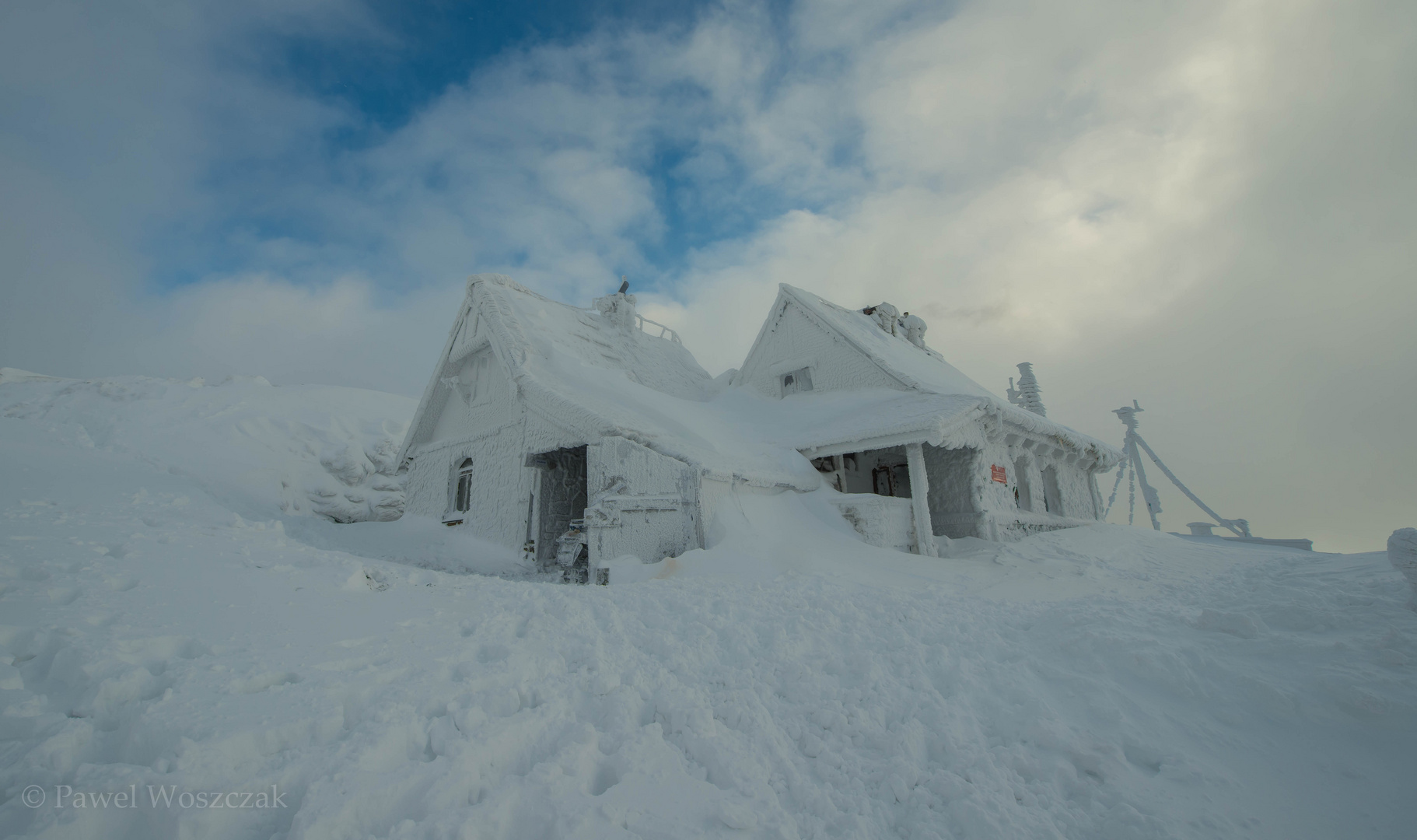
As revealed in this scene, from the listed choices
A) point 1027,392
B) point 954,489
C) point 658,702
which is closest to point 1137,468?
point 1027,392

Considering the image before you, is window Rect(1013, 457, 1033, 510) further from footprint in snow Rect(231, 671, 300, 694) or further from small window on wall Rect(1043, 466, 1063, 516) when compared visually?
footprint in snow Rect(231, 671, 300, 694)

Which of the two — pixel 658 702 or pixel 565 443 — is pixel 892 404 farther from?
pixel 658 702

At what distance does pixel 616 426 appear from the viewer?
416 inches

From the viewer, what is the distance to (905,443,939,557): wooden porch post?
11.7m

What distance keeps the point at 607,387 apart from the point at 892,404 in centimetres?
668

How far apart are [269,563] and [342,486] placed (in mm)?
19036

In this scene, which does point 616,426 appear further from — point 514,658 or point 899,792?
point 899,792

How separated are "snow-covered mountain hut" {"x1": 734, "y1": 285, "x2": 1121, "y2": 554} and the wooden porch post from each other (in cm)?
2

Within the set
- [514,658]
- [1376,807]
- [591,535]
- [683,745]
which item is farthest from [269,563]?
[1376,807]

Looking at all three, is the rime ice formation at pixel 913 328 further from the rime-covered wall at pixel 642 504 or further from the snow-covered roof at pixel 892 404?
the rime-covered wall at pixel 642 504

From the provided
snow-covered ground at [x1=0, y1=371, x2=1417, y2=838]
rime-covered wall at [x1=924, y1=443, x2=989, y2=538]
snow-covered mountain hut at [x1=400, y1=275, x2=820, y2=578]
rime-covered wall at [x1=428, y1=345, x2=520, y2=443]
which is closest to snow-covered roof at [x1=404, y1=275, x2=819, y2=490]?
snow-covered mountain hut at [x1=400, y1=275, x2=820, y2=578]

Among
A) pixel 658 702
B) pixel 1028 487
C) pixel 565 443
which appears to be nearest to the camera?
pixel 658 702

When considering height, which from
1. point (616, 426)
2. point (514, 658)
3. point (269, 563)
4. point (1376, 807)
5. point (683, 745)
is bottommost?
point (1376, 807)

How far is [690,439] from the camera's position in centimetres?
1194
